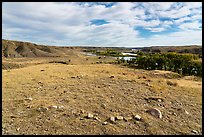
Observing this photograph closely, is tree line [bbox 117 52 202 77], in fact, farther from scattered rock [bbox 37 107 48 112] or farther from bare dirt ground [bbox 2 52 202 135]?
scattered rock [bbox 37 107 48 112]

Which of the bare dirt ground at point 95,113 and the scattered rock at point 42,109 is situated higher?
the scattered rock at point 42,109

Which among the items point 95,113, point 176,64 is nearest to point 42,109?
point 95,113

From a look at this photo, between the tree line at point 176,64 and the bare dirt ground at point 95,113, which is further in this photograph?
the tree line at point 176,64

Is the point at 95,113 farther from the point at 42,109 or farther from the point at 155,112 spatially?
the point at 155,112

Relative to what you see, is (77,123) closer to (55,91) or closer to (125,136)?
(125,136)

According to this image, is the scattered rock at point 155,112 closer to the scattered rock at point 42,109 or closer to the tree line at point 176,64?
the scattered rock at point 42,109

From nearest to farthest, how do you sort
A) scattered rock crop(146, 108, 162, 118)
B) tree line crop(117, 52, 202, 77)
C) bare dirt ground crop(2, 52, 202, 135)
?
bare dirt ground crop(2, 52, 202, 135), scattered rock crop(146, 108, 162, 118), tree line crop(117, 52, 202, 77)

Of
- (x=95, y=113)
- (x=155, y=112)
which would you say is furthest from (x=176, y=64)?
(x=95, y=113)

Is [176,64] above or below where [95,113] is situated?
below

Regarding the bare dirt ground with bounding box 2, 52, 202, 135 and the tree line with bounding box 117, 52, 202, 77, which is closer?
the bare dirt ground with bounding box 2, 52, 202, 135

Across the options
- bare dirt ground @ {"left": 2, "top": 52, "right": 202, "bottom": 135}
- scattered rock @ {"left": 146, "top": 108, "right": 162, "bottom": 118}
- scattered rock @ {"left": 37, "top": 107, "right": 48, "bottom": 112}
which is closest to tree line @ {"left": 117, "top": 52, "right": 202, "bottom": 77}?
bare dirt ground @ {"left": 2, "top": 52, "right": 202, "bottom": 135}

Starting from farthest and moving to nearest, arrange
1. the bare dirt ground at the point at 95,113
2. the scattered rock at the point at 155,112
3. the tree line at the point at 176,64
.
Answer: the tree line at the point at 176,64
the scattered rock at the point at 155,112
the bare dirt ground at the point at 95,113

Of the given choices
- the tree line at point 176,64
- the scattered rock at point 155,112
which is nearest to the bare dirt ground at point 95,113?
the scattered rock at point 155,112

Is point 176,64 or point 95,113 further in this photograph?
point 176,64
